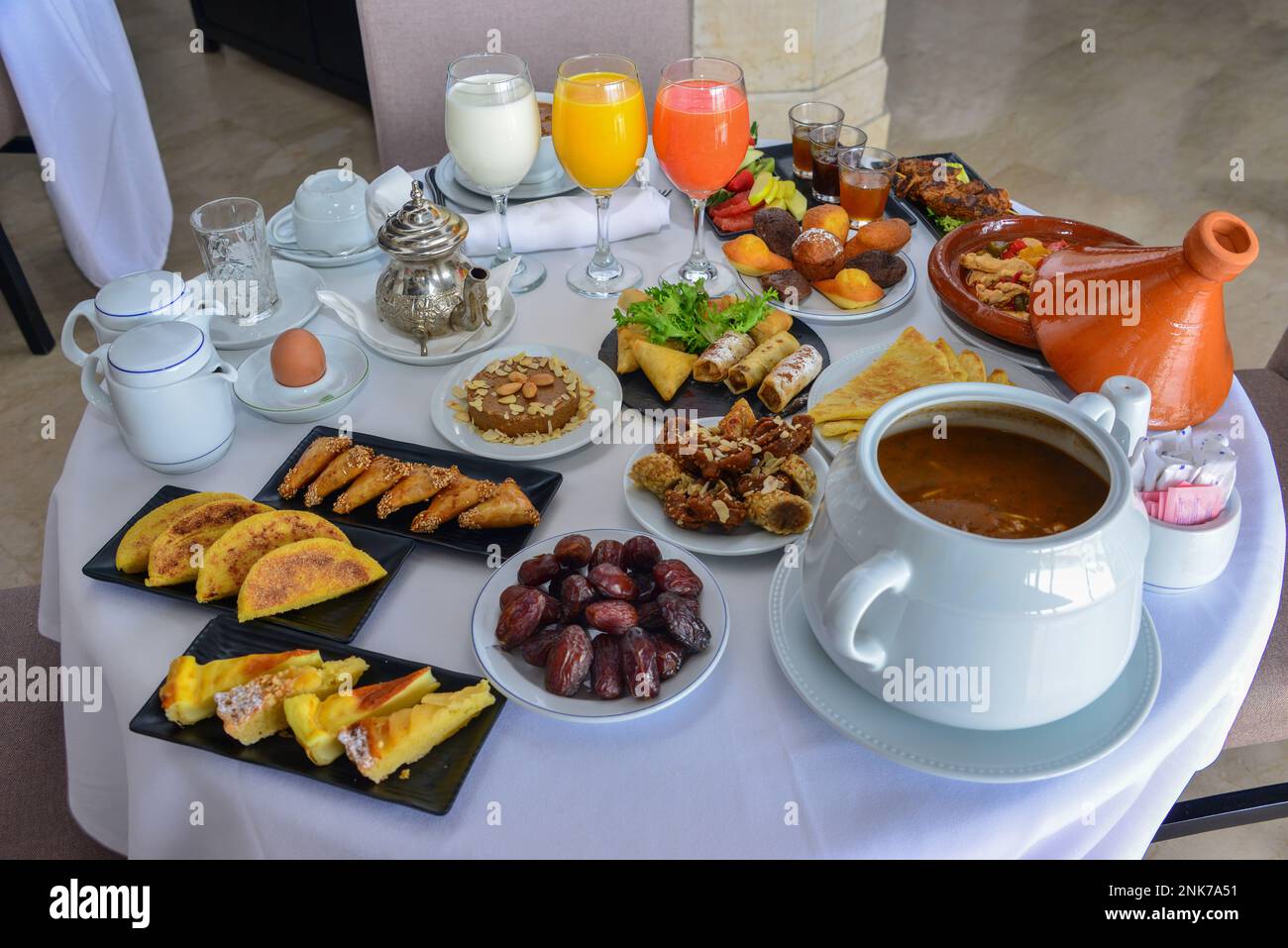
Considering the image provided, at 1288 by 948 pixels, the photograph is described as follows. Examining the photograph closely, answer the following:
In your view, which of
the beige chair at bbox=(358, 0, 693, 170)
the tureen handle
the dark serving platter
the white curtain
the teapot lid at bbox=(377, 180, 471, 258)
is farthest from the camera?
the white curtain

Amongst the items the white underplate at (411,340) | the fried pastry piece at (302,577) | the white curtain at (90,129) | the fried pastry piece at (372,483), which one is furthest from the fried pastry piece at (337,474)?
the white curtain at (90,129)

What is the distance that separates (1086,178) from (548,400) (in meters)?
3.19

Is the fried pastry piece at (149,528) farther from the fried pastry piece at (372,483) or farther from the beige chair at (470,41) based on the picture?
the beige chair at (470,41)

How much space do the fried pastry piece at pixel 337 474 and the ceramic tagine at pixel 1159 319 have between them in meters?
0.77

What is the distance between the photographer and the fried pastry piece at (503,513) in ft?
3.37

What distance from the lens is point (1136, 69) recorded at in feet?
14.7

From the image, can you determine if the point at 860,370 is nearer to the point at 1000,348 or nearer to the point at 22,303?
the point at 1000,348

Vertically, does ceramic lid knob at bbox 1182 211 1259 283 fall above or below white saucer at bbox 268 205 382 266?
above

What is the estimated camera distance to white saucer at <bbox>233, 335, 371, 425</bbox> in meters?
1.19

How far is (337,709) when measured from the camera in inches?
32.0

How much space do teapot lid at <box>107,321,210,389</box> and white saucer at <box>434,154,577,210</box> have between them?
0.60 meters

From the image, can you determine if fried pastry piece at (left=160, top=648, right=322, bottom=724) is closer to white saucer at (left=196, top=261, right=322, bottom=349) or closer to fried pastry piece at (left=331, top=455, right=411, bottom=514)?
fried pastry piece at (left=331, top=455, right=411, bottom=514)

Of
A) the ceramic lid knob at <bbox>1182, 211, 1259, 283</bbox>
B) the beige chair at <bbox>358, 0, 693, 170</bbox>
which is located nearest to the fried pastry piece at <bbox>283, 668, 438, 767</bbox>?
the ceramic lid knob at <bbox>1182, 211, 1259, 283</bbox>

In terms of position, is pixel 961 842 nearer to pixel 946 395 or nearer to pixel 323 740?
pixel 946 395
